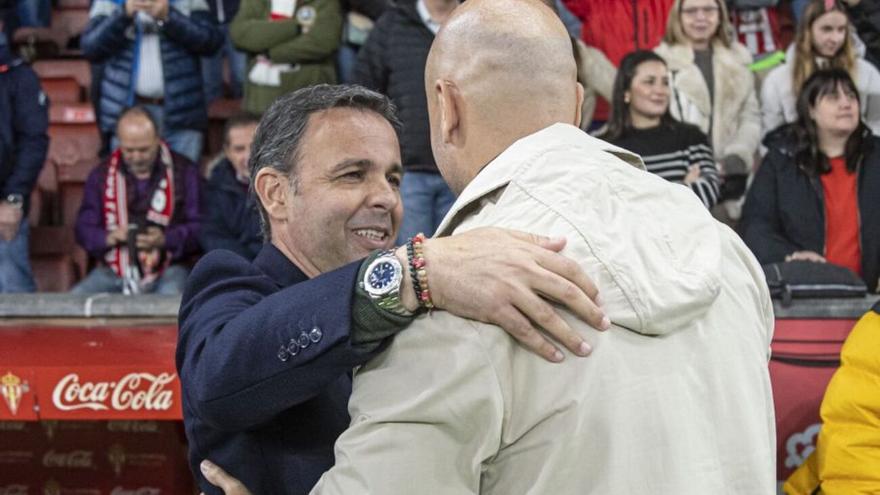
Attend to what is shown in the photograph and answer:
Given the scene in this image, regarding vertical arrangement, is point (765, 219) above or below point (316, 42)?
below

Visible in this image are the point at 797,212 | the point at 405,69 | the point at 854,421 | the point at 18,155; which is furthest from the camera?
the point at 18,155

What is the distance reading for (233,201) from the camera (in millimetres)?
5891

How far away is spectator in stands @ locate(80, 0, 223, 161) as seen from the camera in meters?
6.38

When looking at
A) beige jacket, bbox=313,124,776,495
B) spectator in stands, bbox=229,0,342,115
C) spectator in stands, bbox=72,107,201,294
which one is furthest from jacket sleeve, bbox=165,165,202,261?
beige jacket, bbox=313,124,776,495

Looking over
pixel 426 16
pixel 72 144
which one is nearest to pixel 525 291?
pixel 426 16

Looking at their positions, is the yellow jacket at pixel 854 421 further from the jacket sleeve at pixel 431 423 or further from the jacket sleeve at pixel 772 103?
the jacket sleeve at pixel 431 423

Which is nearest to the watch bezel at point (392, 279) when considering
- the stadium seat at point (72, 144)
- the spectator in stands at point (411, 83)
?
the spectator in stands at point (411, 83)

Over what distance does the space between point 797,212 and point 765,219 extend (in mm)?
144

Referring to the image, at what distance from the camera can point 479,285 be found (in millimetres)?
1558

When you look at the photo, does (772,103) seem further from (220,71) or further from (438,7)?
(220,71)

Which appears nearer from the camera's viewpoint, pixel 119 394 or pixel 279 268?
pixel 279 268

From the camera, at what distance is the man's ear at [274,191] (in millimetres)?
2361

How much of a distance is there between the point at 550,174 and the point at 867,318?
2.69m

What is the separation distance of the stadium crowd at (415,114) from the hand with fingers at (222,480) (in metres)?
3.53
